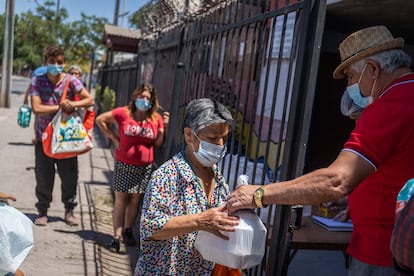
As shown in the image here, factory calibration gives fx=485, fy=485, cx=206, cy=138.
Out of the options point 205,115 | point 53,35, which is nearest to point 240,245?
point 205,115

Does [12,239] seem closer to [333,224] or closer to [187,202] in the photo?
[187,202]

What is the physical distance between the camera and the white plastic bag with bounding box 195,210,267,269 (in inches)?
86.7

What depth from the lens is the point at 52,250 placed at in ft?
16.1

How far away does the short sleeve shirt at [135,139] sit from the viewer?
16.8 feet

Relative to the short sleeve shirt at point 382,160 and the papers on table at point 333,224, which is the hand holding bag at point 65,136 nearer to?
the papers on table at point 333,224

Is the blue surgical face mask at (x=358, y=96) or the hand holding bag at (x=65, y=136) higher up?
the blue surgical face mask at (x=358, y=96)

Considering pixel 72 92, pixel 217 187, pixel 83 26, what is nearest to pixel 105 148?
pixel 72 92

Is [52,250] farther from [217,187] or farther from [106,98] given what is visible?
[106,98]

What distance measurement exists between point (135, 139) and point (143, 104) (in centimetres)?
38

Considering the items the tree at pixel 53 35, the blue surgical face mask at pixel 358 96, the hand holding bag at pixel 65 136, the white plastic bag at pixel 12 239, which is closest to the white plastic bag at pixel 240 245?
the blue surgical face mask at pixel 358 96

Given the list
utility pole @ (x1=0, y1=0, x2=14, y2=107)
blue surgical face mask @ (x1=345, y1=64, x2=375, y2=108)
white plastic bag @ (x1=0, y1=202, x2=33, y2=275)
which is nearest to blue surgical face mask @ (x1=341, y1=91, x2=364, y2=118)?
blue surgical face mask @ (x1=345, y1=64, x2=375, y2=108)

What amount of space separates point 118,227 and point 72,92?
1.60 metres

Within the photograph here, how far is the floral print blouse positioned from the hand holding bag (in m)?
3.03

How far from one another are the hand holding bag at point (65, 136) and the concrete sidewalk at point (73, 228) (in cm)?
92
